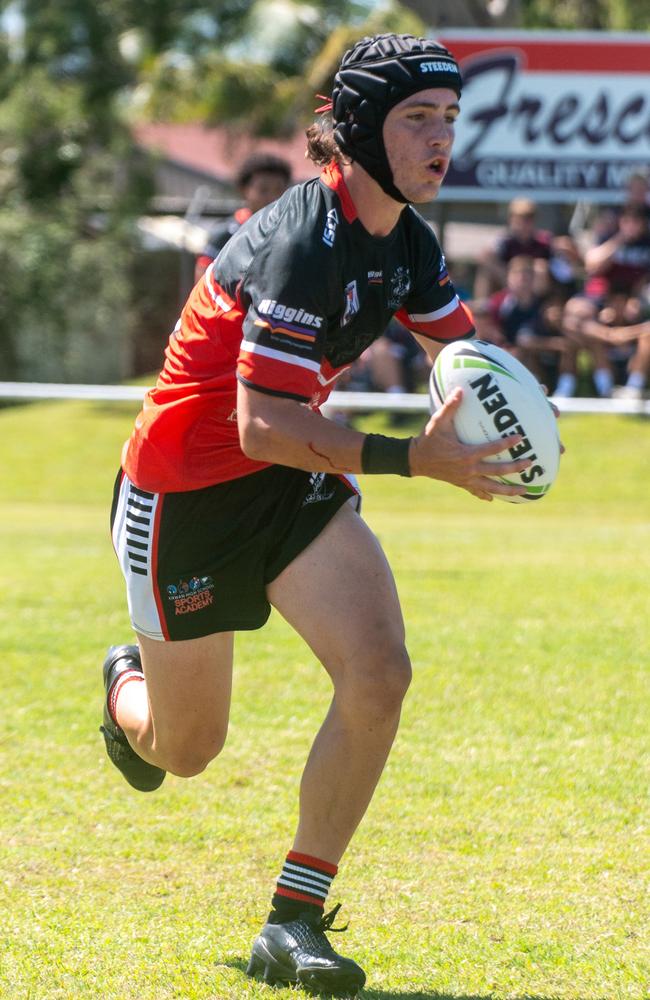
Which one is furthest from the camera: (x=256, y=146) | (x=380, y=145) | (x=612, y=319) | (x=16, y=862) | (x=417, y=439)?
(x=256, y=146)

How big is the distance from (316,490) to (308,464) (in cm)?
51

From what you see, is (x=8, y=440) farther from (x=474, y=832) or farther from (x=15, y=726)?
(x=474, y=832)

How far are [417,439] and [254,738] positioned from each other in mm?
2874

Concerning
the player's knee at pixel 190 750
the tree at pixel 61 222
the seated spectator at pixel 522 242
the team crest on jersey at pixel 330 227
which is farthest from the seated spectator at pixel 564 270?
the team crest on jersey at pixel 330 227

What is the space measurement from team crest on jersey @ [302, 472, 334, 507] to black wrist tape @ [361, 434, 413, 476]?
1.90 feet

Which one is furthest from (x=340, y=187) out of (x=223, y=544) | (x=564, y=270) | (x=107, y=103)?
(x=107, y=103)

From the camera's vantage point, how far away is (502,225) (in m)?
26.3

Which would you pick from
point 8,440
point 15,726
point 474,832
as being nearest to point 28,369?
point 8,440

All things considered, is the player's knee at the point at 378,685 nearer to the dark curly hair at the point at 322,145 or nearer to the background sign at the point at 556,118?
the dark curly hair at the point at 322,145

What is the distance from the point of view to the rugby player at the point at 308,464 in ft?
12.4

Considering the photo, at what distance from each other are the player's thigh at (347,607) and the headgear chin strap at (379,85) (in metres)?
1.01

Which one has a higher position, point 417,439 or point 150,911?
point 417,439

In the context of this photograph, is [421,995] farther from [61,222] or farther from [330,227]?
[61,222]

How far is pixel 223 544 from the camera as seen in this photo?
4.27 meters
